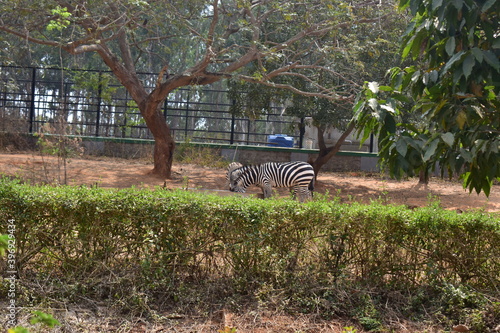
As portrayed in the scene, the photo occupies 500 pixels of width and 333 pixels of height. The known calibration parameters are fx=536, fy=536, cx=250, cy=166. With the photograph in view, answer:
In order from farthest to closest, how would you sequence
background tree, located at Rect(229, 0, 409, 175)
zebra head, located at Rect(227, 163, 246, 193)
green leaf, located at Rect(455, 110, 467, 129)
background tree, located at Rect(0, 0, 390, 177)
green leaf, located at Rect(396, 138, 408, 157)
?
1. zebra head, located at Rect(227, 163, 246, 193)
2. background tree, located at Rect(229, 0, 409, 175)
3. background tree, located at Rect(0, 0, 390, 177)
4. green leaf, located at Rect(455, 110, 467, 129)
5. green leaf, located at Rect(396, 138, 408, 157)

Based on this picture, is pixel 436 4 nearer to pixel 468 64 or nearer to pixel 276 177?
pixel 468 64

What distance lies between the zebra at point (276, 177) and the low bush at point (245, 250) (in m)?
7.63

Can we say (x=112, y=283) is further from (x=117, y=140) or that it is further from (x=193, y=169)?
(x=117, y=140)

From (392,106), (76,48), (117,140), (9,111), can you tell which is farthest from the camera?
(9,111)

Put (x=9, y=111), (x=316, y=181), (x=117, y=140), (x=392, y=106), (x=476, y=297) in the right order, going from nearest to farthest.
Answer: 1. (x=392, y=106)
2. (x=476, y=297)
3. (x=316, y=181)
4. (x=117, y=140)
5. (x=9, y=111)

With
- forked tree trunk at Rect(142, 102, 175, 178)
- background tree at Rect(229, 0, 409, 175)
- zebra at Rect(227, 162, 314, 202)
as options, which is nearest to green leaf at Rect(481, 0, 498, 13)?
background tree at Rect(229, 0, 409, 175)

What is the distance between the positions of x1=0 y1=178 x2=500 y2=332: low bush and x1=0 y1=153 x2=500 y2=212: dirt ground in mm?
7314

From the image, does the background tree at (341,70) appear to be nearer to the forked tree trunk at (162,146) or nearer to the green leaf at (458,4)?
the forked tree trunk at (162,146)

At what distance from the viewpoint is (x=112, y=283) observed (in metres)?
4.88

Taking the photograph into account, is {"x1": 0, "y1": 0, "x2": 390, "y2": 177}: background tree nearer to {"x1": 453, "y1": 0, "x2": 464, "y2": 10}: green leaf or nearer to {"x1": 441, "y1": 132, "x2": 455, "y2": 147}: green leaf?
{"x1": 453, "y1": 0, "x2": 464, "y2": 10}: green leaf

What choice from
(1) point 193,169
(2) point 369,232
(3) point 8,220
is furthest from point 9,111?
(2) point 369,232

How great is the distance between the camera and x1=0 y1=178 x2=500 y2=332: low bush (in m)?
4.96

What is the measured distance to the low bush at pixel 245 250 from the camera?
496 centimetres

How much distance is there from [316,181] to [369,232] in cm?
1051
